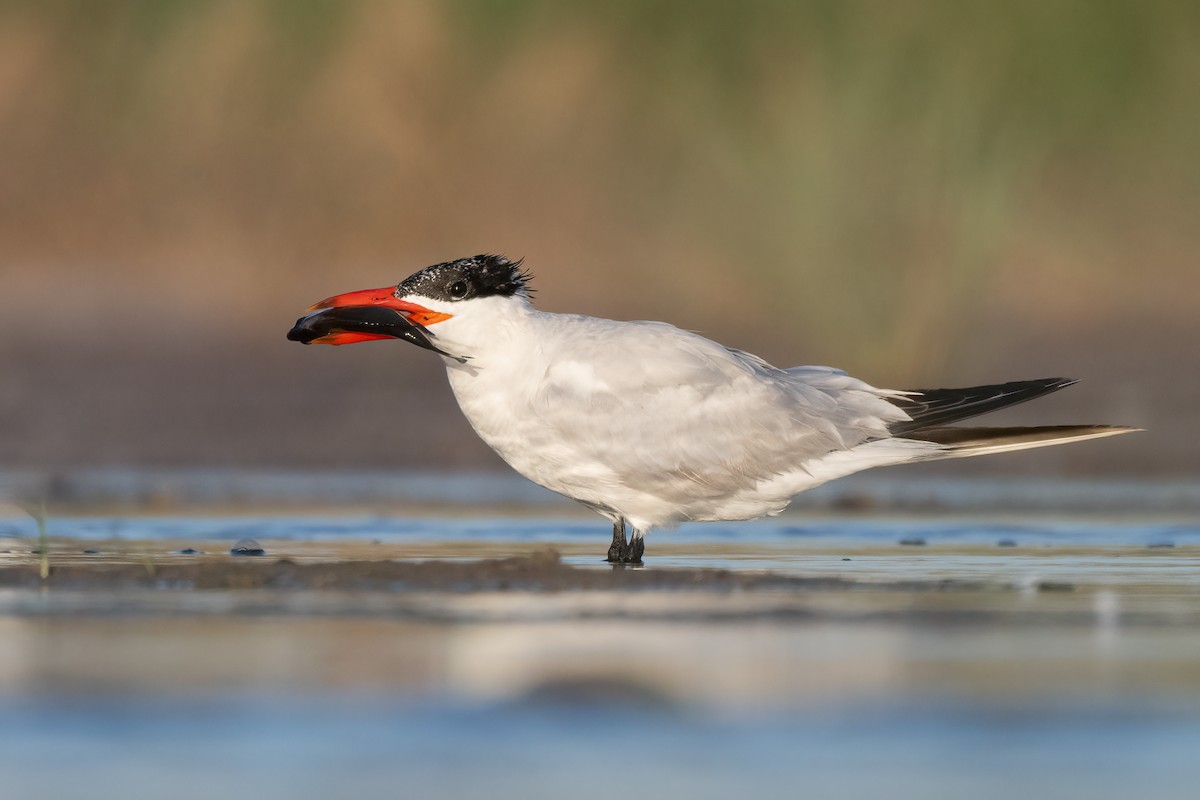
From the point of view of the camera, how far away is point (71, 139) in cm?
1639

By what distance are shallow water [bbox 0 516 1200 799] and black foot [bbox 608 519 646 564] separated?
393 mm

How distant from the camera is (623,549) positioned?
318 inches

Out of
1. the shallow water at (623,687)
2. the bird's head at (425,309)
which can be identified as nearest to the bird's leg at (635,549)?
the shallow water at (623,687)

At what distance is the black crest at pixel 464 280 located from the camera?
8094mm

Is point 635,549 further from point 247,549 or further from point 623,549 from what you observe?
point 247,549

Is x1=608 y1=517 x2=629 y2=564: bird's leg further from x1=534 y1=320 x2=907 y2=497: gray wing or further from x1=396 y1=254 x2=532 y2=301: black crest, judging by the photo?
x1=396 y1=254 x2=532 y2=301: black crest

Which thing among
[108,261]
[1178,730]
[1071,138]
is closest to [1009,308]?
[1071,138]

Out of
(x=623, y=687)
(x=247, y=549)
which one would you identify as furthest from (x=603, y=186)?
(x=623, y=687)

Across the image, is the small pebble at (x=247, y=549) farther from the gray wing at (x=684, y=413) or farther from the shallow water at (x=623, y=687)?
the gray wing at (x=684, y=413)

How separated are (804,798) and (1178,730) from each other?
96 centimetres

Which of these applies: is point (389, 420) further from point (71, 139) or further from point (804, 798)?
point (804, 798)

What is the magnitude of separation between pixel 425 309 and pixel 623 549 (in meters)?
1.10

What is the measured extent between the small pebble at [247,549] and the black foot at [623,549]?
3.97 ft

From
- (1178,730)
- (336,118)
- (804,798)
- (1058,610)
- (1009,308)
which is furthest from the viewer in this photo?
(336,118)
